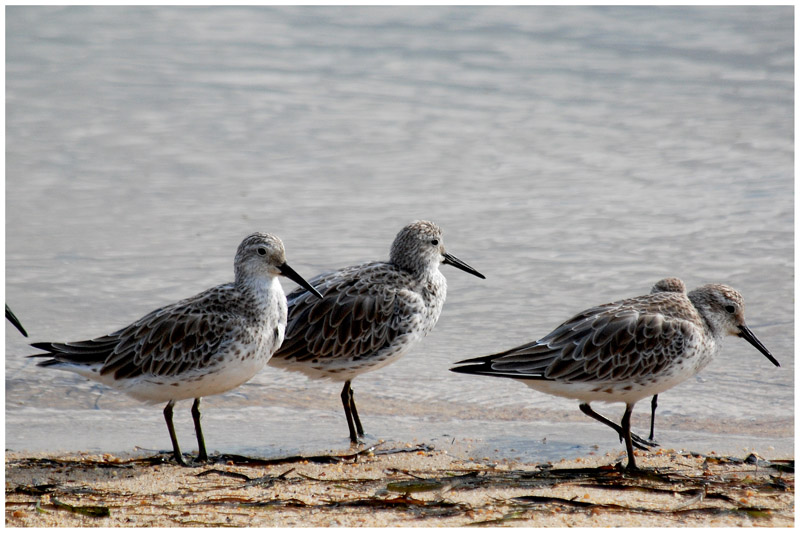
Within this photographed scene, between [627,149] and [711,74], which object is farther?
[711,74]

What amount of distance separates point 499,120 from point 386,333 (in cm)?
804

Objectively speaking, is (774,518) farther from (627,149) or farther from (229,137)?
(229,137)

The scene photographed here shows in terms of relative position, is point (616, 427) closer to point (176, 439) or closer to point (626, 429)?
point (626, 429)

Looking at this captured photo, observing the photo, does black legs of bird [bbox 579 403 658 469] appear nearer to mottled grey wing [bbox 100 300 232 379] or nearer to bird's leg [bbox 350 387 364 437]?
bird's leg [bbox 350 387 364 437]

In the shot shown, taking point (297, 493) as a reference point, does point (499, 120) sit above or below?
above

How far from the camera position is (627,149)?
539 inches

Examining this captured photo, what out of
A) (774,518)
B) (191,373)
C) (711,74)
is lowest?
(774,518)

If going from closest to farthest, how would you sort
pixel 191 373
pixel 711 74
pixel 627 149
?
pixel 191 373, pixel 627 149, pixel 711 74

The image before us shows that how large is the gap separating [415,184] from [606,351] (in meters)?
6.19

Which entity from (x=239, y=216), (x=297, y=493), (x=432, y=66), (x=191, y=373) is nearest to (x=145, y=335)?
(x=191, y=373)

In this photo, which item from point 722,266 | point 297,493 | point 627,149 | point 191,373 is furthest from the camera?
point 627,149

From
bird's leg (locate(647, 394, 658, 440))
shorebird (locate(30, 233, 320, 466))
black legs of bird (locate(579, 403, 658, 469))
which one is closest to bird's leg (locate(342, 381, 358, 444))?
shorebird (locate(30, 233, 320, 466))

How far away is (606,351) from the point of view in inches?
264

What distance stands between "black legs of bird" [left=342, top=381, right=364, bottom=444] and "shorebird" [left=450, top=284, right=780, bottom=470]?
0.87 meters
